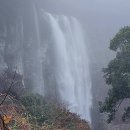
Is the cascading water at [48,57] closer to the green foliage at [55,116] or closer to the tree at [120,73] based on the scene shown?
the tree at [120,73]

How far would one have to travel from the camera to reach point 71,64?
151 ft

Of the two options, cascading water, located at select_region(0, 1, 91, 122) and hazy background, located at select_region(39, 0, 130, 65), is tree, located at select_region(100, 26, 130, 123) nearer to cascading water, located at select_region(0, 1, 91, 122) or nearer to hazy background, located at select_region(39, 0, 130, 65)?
cascading water, located at select_region(0, 1, 91, 122)

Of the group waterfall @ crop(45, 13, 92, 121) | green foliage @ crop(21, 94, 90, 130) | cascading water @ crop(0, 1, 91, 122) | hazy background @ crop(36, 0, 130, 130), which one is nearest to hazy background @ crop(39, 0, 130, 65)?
hazy background @ crop(36, 0, 130, 130)

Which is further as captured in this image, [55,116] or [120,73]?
[120,73]

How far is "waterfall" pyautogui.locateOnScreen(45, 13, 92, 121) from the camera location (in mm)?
43625

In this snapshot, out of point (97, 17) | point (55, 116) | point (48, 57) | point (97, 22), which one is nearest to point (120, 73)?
point (55, 116)

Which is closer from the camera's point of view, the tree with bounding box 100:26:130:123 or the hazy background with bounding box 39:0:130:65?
the tree with bounding box 100:26:130:123

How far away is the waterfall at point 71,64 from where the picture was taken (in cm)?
4362

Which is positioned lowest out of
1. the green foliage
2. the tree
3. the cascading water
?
the green foliage

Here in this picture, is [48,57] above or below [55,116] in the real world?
above

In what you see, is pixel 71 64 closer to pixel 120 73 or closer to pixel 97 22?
pixel 97 22

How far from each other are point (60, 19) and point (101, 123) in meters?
12.4

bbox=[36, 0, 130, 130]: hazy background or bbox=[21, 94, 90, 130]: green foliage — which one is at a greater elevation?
bbox=[36, 0, 130, 130]: hazy background

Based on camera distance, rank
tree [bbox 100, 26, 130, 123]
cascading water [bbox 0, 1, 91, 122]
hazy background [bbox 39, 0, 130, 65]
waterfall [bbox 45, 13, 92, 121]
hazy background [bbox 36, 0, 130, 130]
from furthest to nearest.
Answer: hazy background [bbox 39, 0, 130, 65] → hazy background [bbox 36, 0, 130, 130] → waterfall [bbox 45, 13, 92, 121] → cascading water [bbox 0, 1, 91, 122] → tree [bbox 100, 26, 130, 123]
